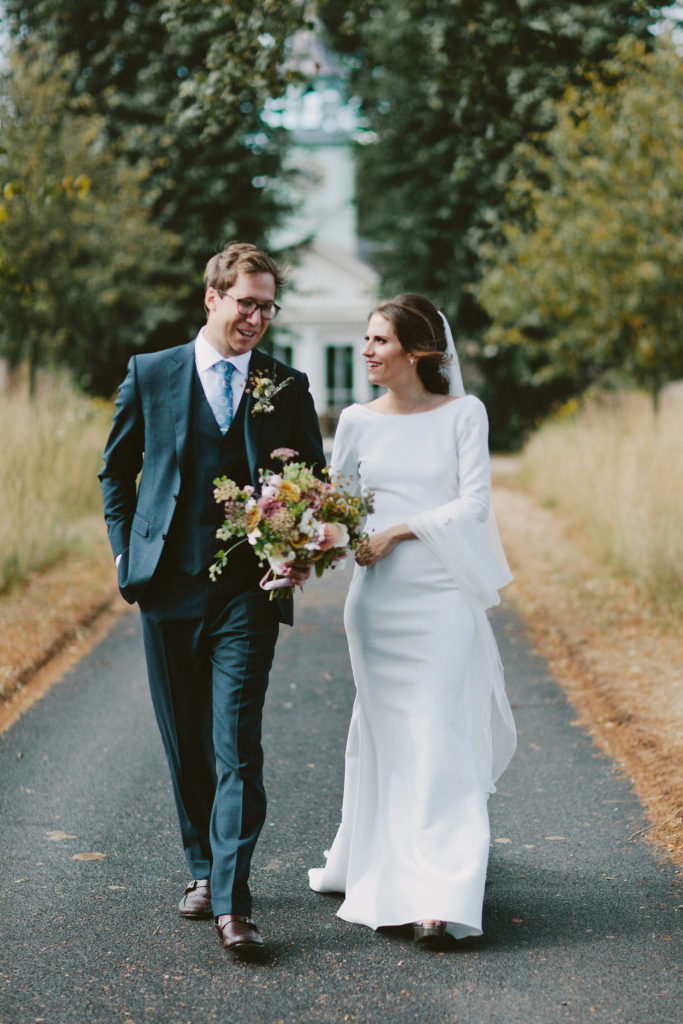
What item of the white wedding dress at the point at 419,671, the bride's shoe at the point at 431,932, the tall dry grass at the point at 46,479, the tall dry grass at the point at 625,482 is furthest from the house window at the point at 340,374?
the bride's shoe at the point at 431,932

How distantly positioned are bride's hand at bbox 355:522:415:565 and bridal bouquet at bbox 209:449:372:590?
28 centimetres

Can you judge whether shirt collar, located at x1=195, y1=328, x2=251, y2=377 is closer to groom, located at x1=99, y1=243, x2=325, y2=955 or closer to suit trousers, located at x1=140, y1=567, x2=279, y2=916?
groom, located at x1=99, y1=243, x2=325, y2=955

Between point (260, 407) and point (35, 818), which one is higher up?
point (260, 407)

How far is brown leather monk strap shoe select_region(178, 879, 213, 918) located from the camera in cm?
440

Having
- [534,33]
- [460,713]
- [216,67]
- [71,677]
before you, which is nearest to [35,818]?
[460,713]

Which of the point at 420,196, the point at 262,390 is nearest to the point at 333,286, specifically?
the point at 420,196

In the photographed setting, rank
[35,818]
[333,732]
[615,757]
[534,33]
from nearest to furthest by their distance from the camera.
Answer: [35,818] → [615,757] → [333,732] → [534,33]

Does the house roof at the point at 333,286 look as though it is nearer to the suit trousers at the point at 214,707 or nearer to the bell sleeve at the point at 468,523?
the bell sleeve at the point at 468,523

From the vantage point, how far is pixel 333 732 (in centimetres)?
706

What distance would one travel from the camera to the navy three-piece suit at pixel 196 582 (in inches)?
166

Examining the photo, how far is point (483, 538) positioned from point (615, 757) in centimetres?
248

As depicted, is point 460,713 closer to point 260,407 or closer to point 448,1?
point 260,407

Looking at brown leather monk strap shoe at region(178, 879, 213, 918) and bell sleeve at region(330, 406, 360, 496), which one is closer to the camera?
brown leather monk strap shoe at region(178, 879, 213, 918)

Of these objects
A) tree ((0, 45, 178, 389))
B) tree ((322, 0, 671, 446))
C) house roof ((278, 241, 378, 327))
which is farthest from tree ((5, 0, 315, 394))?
house roof ((278, 241, 378, 327))
